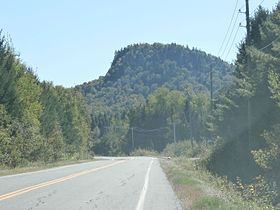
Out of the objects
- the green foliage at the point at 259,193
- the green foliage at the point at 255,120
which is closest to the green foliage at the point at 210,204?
the green foliage at the point at 259,193

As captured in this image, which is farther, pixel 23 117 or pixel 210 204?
pixel 23 117

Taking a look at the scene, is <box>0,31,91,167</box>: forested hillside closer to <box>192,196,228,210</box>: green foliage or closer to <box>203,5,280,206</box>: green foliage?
<box>203,5,280,206</box>: green foliage

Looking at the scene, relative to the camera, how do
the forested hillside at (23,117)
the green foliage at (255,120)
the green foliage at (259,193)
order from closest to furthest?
1. the green foliage at (259,193)
2. the green foliage at (255,120)
3. the forested hillside at (23,117)

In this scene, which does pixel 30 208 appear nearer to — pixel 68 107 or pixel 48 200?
pixel 48 200

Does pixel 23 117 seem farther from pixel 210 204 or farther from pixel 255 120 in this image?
pixel 210 204

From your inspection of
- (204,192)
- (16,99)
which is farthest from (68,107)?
(204,192)

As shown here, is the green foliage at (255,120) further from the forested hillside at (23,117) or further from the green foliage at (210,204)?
the forested hillside at (23,117)

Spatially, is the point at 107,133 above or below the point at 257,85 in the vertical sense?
above

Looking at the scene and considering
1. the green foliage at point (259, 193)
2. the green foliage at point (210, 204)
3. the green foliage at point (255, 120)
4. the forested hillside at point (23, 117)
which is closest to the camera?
the green foliage at point (210, 204)

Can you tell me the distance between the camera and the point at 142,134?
183m

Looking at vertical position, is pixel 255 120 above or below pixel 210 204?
above

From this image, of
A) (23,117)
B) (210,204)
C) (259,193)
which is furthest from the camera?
(23,117)

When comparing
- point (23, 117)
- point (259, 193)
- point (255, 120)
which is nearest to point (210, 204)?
point (259, 193)

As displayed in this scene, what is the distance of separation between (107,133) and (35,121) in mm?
130736
